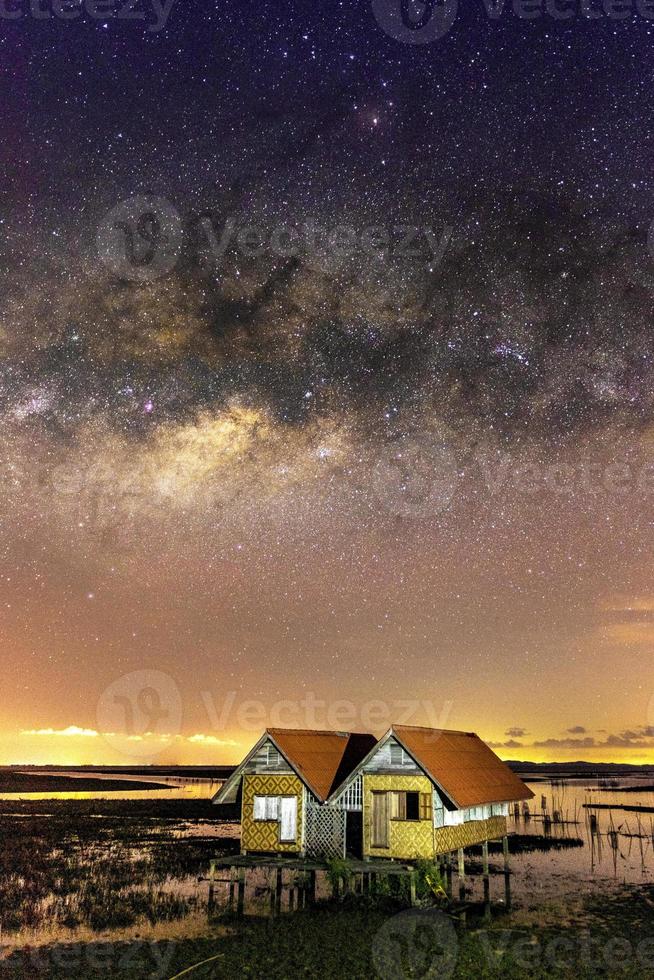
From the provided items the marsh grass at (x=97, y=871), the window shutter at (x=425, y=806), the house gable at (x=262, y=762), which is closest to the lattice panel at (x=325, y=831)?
the house gable at (x=262, y=762)

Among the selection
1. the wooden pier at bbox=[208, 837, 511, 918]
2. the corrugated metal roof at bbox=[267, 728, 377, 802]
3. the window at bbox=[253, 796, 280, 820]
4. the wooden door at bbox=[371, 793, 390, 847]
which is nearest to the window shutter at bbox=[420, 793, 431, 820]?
the wooden door at bbox=[371, 793, 390, 847]

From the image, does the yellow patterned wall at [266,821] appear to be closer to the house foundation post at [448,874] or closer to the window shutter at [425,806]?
the window shutter at [425,806]

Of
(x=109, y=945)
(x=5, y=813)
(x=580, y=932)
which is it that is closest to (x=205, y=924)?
(x=109, y=945)

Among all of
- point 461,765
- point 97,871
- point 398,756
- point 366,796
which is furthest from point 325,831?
point 97,871

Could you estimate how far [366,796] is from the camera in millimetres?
29656

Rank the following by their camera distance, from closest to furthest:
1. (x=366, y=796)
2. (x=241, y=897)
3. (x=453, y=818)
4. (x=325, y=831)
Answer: (x=241, y=897) < (x=366, y=796) < (x=453, y=818) < (x=325, y=831)

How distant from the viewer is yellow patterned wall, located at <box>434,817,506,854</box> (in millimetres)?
28953

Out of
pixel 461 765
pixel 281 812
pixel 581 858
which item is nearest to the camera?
pixel 281 812

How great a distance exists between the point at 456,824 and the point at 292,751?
273 inches

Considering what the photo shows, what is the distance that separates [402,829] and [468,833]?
173 inches

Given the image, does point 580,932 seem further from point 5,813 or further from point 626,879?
point 5,813

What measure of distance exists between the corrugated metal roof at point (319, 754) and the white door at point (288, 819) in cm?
118

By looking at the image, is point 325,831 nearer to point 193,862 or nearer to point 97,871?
point 193,862

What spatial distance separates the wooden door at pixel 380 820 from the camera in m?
29.1
